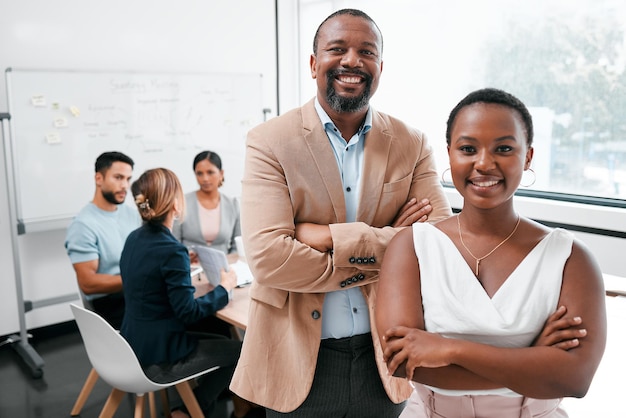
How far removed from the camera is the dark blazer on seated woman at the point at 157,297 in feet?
8.36

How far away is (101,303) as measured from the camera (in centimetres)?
312

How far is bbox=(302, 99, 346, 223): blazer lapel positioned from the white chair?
128 centimetres

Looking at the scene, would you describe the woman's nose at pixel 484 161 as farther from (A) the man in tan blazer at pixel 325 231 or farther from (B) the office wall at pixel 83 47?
(B) the office wall at pixel 83 47

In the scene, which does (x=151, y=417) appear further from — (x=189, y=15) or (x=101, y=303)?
(x=189, y=15)

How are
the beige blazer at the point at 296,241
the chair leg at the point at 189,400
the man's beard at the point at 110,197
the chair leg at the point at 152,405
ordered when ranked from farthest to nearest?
the man's beard at the point at 110,197, the chair leg at the point at 152,405, the chair leg at the point at 189,400, the beige blazer at the point at 296,241

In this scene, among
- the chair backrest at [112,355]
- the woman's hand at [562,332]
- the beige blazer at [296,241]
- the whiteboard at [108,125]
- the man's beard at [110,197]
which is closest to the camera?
the woman's hand at [562,332]

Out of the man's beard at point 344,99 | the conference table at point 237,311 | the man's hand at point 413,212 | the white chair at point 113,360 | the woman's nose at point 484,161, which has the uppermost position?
the man's beard at point 344,99

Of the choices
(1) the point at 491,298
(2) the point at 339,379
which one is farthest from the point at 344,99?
(2) the point at 339,379

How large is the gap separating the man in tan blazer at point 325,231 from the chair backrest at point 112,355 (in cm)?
99

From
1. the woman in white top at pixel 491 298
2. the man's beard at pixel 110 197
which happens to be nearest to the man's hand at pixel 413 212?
the woman in white top at pixel 491 298

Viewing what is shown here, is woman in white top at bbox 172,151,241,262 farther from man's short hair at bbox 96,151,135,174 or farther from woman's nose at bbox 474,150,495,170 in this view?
woman's nose at bbox 474,150,495,170

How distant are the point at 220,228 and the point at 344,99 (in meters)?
2.37

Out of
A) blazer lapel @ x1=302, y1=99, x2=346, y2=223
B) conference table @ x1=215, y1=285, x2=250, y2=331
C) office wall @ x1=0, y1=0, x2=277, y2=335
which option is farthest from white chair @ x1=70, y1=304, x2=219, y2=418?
office wall @ x1=0, y1=0, x2=277, y2=335

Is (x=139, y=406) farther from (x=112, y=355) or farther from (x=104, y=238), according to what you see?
(x=104, y=238)
